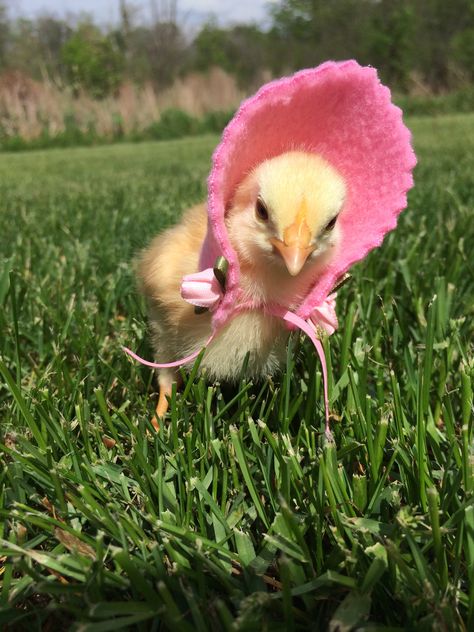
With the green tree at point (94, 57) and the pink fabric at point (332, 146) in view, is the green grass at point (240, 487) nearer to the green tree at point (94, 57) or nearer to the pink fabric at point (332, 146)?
the pink fabric at point (332, 146)

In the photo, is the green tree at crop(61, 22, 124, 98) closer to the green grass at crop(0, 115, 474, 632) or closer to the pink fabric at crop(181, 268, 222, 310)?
the green grass at crop(0, 115, 474, 632)

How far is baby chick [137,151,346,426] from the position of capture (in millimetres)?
930

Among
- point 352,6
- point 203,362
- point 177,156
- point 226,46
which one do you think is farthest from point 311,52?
point 203,362

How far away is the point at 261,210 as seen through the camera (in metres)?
0.98

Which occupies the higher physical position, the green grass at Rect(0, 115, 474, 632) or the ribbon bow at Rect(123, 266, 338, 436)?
the ribbon bow at Rect(123, 266, 338, 436)

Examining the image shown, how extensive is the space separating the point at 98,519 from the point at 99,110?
13.0 metres

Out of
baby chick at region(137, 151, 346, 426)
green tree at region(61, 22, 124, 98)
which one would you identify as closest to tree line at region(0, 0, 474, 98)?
green tree at region(61, 22, 124, 98)

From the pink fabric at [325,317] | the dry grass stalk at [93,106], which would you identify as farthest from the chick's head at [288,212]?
the dry grass stalk at [93,106]

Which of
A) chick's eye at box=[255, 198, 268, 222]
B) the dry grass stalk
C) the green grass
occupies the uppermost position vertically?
the dry grass stalk

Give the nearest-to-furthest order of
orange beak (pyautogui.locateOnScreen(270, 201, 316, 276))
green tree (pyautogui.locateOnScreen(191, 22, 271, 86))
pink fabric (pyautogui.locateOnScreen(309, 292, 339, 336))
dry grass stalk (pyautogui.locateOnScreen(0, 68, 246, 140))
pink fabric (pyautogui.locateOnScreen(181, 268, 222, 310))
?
orange beak (pyautogui.locateOnScreen(270, 201, 316, 276))
pink fabric (pyautogui.locateOnScreen(181, 268, 222, 310))
pink fabric (pyautogui.locateOnScreen(309, 292, 339, 336))
dry grass stalk (pyautogui.locateOnScreen(0, 68, 246, 140))
green tree (pyautogui.locateOnScreen(191, 22, 271, 86))

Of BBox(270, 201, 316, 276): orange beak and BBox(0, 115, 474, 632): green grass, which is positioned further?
BBox(270, 201, 316, 276): orange beak

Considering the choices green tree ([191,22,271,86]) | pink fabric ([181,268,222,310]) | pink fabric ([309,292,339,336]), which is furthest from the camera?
green tree ([191,22,271,86])

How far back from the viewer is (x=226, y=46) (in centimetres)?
3912

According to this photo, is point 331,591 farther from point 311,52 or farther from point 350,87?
point 311,52
